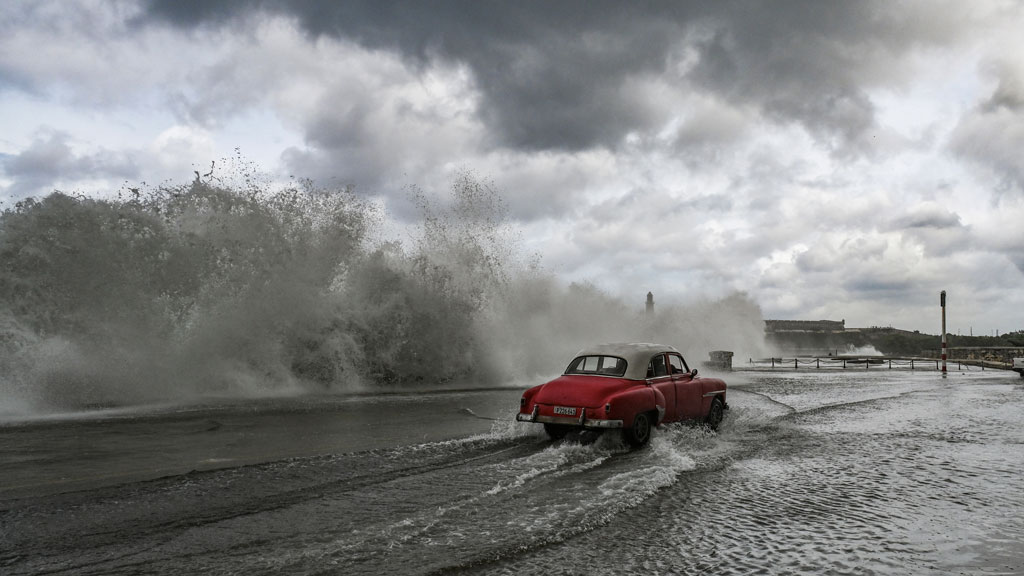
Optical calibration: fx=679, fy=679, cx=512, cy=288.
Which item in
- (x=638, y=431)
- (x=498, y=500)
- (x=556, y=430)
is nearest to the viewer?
(x=498, y=500)

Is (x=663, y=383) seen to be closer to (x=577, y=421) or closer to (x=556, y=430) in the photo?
(x=556, y=430)

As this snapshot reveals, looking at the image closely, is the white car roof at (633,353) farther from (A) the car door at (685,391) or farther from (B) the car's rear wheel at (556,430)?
A: (B) the car's rear wheel at (556,430)

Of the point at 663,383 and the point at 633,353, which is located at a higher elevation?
the point at 633,353

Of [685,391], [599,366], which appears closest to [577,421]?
[599,366]

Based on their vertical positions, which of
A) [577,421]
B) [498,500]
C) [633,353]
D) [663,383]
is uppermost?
[633,353]

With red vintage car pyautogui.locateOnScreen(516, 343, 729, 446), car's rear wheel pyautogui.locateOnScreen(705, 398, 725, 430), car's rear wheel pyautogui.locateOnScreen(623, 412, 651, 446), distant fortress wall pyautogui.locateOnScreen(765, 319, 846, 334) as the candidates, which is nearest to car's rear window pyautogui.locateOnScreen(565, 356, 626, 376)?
red vintage car pyautogui.locateOnScreen(516, 343, 729, 446)

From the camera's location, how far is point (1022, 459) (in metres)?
8.65

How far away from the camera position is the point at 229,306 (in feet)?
65.8

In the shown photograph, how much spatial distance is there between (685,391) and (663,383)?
62 cm

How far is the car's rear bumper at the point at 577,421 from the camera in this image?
8.96 metres

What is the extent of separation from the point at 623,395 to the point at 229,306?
14.6 metres

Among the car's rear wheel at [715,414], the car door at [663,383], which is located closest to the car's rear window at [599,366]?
the car door at [663,383]

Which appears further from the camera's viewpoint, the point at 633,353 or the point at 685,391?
the point at 685,391

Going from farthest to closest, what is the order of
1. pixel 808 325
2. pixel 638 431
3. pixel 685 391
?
pixel 808 325 < pixel 685 391 < pixel 638 431
